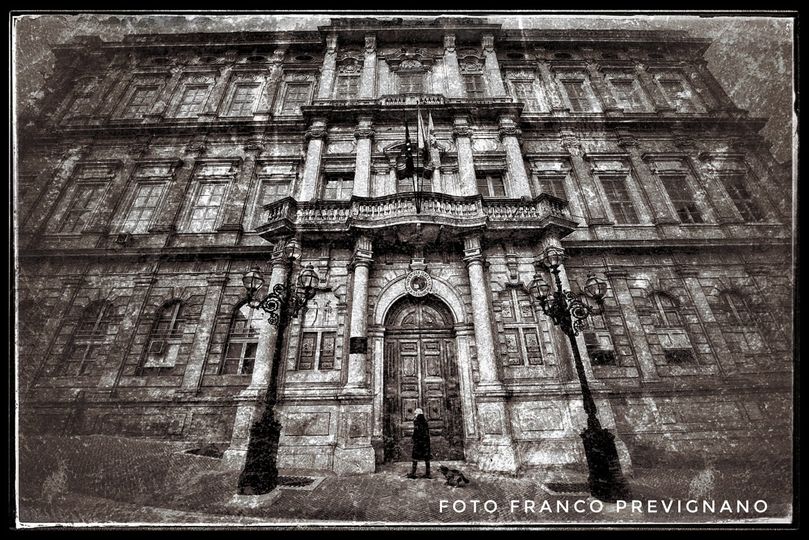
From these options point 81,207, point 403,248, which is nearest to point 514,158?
point 403,248

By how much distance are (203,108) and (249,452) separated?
42.9 ft

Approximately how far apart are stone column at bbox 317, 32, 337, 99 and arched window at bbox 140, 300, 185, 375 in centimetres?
896

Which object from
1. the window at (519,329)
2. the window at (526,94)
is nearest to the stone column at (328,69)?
the window at (526,94)

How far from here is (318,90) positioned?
→ 1311 cm

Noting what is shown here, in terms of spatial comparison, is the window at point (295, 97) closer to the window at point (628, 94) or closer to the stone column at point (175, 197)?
the stone column at point (175, 197)

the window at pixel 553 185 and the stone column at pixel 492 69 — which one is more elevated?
the stone column at pixel 492 69

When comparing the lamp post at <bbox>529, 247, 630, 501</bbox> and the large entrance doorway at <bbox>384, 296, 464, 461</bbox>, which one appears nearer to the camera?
the lamp post at <bbox>529, 247, 630, 501</bbox>

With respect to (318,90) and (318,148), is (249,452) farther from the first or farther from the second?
(318,90)

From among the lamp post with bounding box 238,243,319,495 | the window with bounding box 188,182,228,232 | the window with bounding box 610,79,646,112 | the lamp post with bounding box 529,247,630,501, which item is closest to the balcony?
the lamp post with bounding box 529,247,630,501

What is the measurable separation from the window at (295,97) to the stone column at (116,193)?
206 inches

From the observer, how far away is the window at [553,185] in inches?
458

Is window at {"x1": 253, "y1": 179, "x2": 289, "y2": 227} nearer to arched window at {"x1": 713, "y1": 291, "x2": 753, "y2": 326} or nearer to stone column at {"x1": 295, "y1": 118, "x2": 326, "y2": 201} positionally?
stone column at {"x1": 295, "y1": 118, "x2": 326, "y2": 201}

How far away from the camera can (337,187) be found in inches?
445

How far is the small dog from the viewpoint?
568 centimetres
